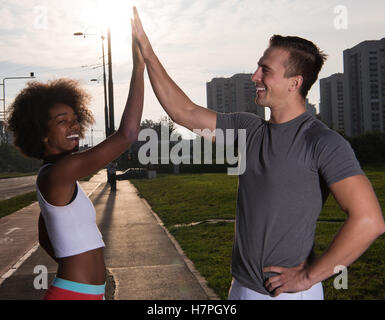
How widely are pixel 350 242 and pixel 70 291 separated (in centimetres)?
136

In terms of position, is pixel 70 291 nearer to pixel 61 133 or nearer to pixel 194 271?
pixel 61 133

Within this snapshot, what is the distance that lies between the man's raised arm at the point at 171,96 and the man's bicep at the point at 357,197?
95 centimetres

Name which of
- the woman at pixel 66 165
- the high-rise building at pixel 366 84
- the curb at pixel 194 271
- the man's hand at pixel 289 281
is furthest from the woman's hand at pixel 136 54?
the high-rise building at pixel 366 84

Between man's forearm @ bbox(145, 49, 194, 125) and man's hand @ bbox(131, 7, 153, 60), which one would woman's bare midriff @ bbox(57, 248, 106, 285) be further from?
man's hand @ bbox(131, 7, 153, 60)

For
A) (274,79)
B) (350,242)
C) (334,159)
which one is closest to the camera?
(350,242)

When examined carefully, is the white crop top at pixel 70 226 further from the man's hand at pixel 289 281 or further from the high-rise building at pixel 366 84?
the high-rise building at pixel 366 84

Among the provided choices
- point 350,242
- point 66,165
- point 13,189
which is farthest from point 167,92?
point 13,189

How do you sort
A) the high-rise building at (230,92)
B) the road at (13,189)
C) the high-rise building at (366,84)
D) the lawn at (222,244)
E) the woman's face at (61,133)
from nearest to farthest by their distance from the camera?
1. the woman's face at (61,133)
2. the lawn at (222,244)
3. the road at (13,189)
4. the high-rise building at (366,84)
5. the high-rise building at (230,92)

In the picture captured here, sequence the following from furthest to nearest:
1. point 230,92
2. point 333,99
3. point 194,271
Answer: point 230,92, point 333,99, point 194,271

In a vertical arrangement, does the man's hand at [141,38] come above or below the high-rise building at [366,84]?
below

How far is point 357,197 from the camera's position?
2025 mm

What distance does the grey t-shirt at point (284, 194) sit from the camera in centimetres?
221

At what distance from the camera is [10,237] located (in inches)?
468
